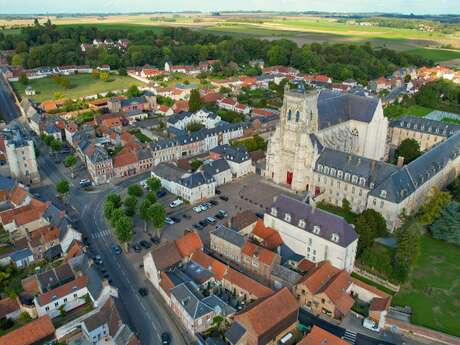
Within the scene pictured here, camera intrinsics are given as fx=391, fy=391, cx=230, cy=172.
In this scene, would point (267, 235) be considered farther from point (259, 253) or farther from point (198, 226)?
point (198, 226)

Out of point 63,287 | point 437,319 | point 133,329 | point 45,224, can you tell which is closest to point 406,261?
point 437,319

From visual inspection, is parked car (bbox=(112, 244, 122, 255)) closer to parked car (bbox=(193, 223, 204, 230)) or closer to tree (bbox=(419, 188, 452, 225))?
parked car (bbox=(193, 223, 204, 230))

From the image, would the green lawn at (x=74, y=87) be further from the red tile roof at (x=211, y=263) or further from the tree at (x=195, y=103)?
the red tile roof at (x=211, y=263)

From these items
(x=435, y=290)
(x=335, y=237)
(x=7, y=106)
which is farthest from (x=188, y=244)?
(x=7, y=106)

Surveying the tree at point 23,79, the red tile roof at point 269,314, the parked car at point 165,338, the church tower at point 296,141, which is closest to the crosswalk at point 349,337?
the red tile roof at point 269,314

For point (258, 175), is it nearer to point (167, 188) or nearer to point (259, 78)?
point (167, 188)

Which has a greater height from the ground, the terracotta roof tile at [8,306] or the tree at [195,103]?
the tree at [195,103]
